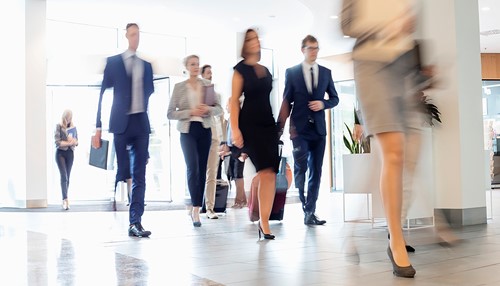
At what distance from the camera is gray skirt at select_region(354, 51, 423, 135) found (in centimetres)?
277

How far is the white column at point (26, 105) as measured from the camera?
1048 centimetres

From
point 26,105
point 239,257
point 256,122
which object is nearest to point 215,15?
point 26,105

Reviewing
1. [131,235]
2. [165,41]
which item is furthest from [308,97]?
[165,41]

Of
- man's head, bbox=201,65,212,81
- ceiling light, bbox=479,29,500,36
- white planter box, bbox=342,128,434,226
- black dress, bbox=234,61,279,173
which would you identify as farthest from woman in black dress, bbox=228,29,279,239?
ceiling light, bbox=479,29,500,36

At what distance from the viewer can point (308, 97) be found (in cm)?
545

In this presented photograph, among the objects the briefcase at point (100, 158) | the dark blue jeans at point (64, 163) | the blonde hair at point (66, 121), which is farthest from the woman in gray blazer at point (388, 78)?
the briefcase at point (100, 158)

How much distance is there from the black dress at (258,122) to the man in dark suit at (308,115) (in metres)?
0.98

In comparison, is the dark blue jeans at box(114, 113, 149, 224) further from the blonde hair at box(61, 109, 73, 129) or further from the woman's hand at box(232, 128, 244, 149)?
the blonde hair at box(61, 109, 73, 129)

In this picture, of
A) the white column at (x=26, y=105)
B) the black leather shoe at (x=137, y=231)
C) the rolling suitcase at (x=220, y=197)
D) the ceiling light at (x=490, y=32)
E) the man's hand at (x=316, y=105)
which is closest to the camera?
the black leather shoe at (x=137, y=231)

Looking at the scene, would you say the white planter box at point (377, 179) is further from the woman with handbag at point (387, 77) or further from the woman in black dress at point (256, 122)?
the woman with handbag at point (387, 77)

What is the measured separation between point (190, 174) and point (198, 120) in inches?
19.4

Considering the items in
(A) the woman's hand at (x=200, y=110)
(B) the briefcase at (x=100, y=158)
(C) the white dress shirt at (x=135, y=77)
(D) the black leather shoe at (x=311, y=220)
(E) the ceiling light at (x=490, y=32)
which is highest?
(E) the ceiling light at (x=490, y=32)

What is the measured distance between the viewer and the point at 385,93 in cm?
277

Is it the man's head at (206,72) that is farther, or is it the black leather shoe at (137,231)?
the man's head at (206,72)
